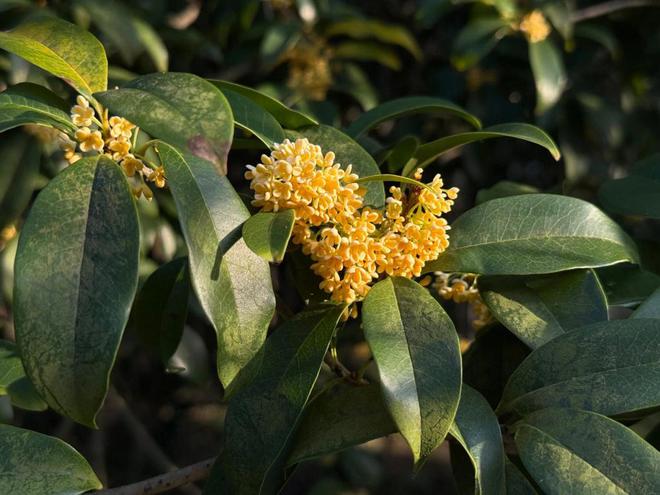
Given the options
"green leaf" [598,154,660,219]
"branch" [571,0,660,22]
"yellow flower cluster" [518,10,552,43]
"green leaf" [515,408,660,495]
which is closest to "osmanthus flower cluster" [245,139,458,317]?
"green leaf" [515,408,660,495]

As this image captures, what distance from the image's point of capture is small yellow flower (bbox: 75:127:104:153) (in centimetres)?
82

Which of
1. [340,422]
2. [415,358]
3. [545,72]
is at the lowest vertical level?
[545,72]

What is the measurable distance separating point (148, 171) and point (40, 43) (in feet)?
0.67

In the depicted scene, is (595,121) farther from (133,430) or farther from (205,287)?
(205,287)

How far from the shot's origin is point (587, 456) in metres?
0.82

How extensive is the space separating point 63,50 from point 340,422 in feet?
1.65

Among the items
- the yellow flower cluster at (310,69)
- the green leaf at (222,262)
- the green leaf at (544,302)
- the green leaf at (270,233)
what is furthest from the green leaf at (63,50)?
the yellow flower cluster at (310,69)

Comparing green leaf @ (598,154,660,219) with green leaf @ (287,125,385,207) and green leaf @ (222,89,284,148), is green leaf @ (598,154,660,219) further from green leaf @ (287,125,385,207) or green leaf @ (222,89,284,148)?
green leaf @ (222,89,284,148)

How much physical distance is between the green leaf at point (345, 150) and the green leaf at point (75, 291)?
0.29 meters

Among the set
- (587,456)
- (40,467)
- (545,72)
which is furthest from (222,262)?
(545,72)

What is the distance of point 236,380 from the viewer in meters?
0.77

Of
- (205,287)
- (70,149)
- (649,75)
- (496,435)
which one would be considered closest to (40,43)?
(70,149)

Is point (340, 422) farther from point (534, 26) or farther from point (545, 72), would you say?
point (534, 26)

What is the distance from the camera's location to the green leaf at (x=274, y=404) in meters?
0.86
